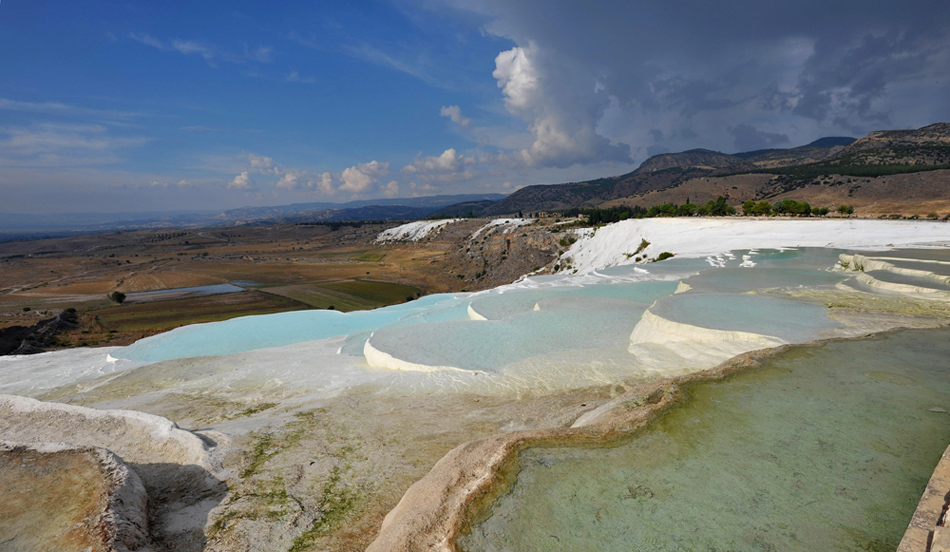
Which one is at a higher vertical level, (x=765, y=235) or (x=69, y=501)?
(x=765, y=235)

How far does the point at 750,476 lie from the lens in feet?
16.5

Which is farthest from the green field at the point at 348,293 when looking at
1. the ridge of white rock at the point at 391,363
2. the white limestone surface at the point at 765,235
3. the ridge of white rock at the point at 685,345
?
the ridge of white rock at the point at 685,345

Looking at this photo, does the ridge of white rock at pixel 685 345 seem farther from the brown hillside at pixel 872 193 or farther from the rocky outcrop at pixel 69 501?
the brown hillside at pixel 872 193

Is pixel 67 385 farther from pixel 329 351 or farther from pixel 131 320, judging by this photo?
pixel 131 320

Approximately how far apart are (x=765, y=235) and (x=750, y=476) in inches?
1519

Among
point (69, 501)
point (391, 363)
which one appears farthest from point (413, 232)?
Answer: point (69, 501)

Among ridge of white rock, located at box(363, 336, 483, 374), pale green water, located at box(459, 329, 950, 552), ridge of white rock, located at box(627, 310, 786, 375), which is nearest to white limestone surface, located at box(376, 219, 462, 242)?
ridge of white rock, located at box(363, 336, 483, 374)

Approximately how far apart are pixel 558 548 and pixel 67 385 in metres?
17.3

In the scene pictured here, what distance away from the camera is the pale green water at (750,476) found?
411cm

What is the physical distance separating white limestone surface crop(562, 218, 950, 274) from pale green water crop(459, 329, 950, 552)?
2750 centimetres

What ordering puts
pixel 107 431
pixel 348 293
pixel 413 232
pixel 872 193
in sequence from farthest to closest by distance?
pixel 413 232, pixel 872 193, pixel 348 293, pixel 107 431

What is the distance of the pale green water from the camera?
4.11 metres

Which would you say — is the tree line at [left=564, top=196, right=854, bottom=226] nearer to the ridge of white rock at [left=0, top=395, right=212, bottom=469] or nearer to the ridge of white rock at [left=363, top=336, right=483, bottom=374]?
the ridge of white rock at [left=363, top=336, right=483, bottom=374]

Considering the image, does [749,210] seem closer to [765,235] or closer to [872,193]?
[765,235]
